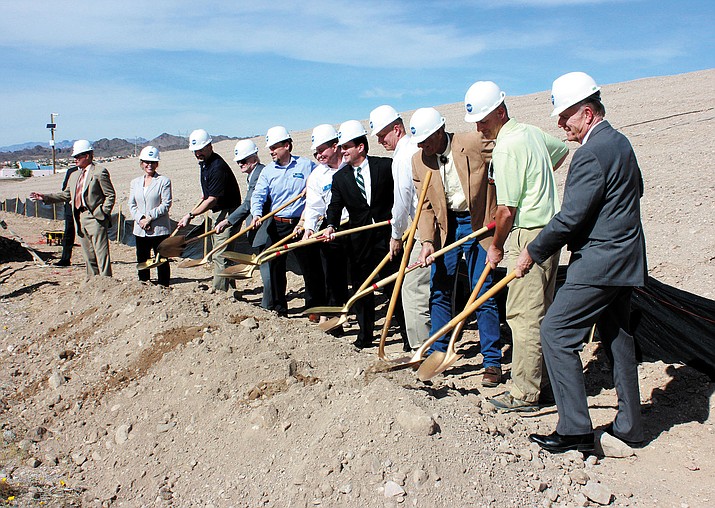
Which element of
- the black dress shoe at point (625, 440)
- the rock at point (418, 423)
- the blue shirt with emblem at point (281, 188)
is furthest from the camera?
the blue shirt with emblem at point (281, 188)

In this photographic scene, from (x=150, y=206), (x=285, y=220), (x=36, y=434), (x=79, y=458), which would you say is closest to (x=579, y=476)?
(x=79, y=458)

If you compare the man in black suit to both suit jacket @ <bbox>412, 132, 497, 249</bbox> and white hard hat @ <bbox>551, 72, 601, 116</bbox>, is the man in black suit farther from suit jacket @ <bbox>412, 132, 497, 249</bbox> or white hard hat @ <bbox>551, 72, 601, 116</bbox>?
white hard hat @ <bbox>551, 72, 601, 116</bbox>

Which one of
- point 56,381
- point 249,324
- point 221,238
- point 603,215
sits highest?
point 603,215

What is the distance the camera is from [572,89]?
133 inches

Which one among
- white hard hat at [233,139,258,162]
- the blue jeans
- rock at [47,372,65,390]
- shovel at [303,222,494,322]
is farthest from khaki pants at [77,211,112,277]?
the blue jeans

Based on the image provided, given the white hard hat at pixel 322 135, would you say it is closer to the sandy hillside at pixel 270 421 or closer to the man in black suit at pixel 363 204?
the man in black suit at pixel 363 204

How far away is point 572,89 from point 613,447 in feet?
6.03

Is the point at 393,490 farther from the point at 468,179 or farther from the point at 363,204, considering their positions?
the point at 363,204

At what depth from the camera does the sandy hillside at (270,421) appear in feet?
10.5

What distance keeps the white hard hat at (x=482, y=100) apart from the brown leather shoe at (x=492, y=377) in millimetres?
1785

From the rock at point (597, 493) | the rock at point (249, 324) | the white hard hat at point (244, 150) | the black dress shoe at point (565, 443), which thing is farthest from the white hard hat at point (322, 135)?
the rock at point (597, 493)

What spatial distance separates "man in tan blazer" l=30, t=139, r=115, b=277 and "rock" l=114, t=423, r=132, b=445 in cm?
378

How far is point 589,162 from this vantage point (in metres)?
3.27

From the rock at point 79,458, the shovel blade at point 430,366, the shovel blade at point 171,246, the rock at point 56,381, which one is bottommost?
the rock at point 79,458
